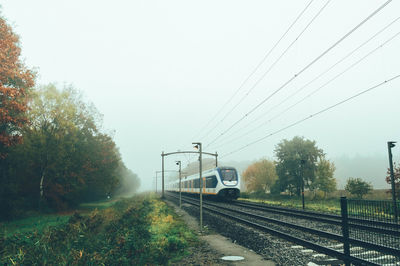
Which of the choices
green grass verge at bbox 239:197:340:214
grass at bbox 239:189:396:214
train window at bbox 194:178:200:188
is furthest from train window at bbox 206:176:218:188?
grass at bbox 239:189:396:214

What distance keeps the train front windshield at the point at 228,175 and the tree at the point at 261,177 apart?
26.4 m

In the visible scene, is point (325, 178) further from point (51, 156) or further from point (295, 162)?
point (51, 156)

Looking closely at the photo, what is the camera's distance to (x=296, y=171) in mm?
50250

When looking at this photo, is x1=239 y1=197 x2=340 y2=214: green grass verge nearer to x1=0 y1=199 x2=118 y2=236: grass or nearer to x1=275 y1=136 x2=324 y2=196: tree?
x1=275 y1=136 x2=324 y2=196: tree

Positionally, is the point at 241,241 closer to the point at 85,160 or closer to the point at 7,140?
the point at 7,140

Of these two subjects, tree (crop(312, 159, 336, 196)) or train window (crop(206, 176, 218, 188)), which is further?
tree (crop(312, 159, 336, 196))

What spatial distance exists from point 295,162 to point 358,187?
19441 mm

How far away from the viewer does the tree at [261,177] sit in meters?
57.8

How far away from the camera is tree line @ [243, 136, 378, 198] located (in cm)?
4478

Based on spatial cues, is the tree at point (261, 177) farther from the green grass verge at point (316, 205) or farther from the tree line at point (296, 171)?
the green grass verge at point (316, 205)

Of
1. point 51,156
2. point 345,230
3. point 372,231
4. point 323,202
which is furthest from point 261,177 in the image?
point 372,231

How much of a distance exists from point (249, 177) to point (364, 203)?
5477 centimetres

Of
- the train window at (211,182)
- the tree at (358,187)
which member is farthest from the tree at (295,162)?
the train window at (211,182)

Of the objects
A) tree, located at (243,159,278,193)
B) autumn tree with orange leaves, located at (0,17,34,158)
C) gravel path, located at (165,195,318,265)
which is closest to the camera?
gravel path, located at (165,195,318,265)
